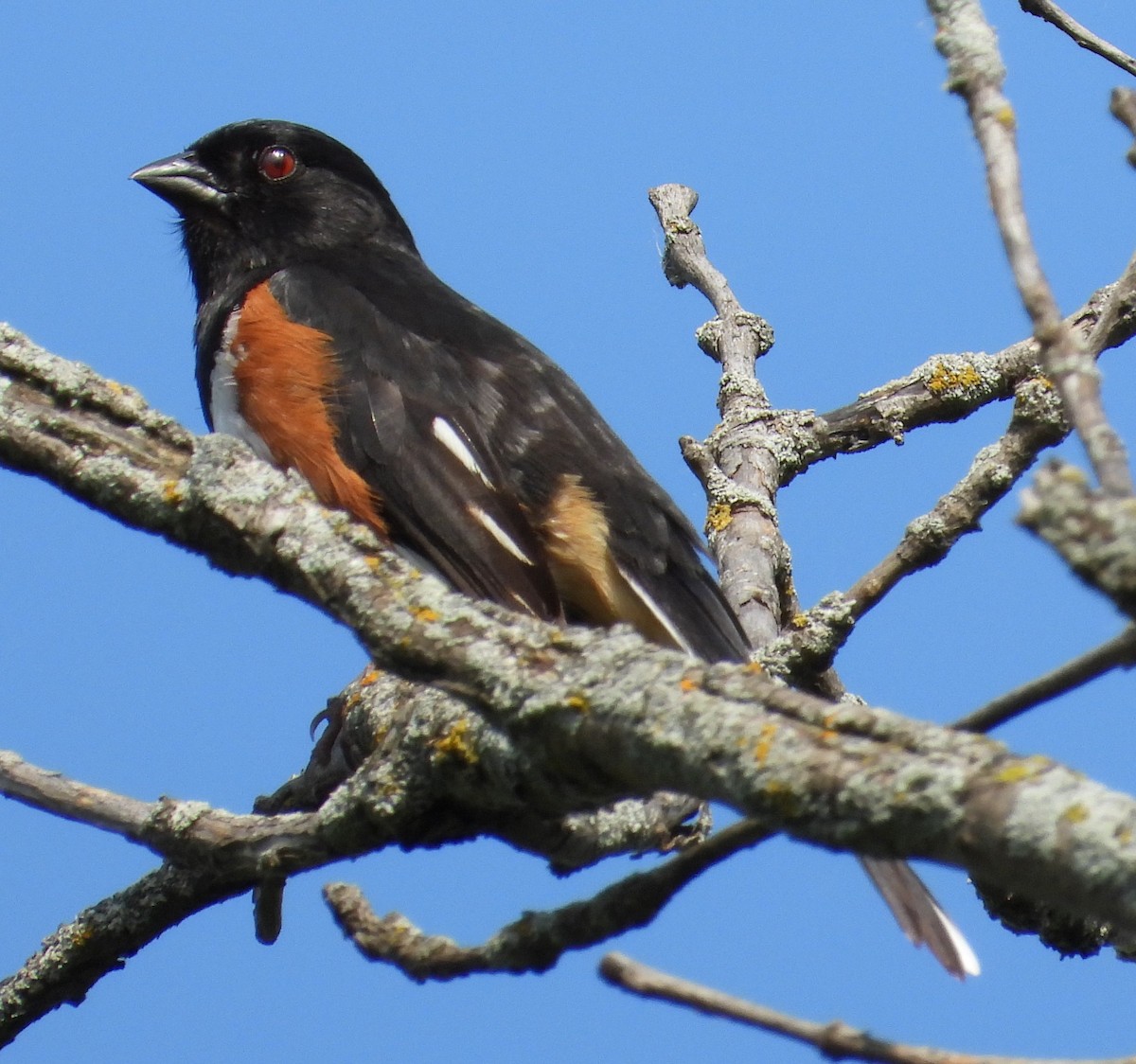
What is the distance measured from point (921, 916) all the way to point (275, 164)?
3401 mm

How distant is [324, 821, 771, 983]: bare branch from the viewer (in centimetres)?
140

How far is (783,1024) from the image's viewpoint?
1.14m

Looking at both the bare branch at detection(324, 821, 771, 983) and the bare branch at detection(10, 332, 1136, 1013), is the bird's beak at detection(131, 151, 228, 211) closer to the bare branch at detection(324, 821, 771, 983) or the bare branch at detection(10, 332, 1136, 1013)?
the bare branch at detection(10, 332, 1136, 1013)

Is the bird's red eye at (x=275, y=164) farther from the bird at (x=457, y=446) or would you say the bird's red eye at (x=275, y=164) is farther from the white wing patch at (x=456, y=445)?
the white wing patch at (x=456, y=445)

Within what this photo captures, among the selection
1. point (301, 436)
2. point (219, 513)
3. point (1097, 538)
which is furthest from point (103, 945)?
point (1097, 538)

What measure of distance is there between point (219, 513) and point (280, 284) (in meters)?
2.12

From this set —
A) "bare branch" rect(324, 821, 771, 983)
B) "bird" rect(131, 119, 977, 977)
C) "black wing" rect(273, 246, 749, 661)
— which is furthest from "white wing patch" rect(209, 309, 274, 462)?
"bare branch" rect(324, 821, 771, 983)

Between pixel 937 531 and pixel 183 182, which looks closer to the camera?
pixel 937 531

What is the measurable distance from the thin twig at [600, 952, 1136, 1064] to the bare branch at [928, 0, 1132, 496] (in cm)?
47

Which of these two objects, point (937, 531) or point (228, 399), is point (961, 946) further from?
point (228, 399)

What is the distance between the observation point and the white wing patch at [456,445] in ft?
12.2

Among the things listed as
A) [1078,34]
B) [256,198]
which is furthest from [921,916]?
[256,198]

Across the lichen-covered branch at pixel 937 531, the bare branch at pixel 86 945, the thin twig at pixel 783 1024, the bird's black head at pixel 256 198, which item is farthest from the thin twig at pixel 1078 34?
the bird's black head at pixel 256 198

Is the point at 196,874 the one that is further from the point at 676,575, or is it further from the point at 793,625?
the point at 676,575
